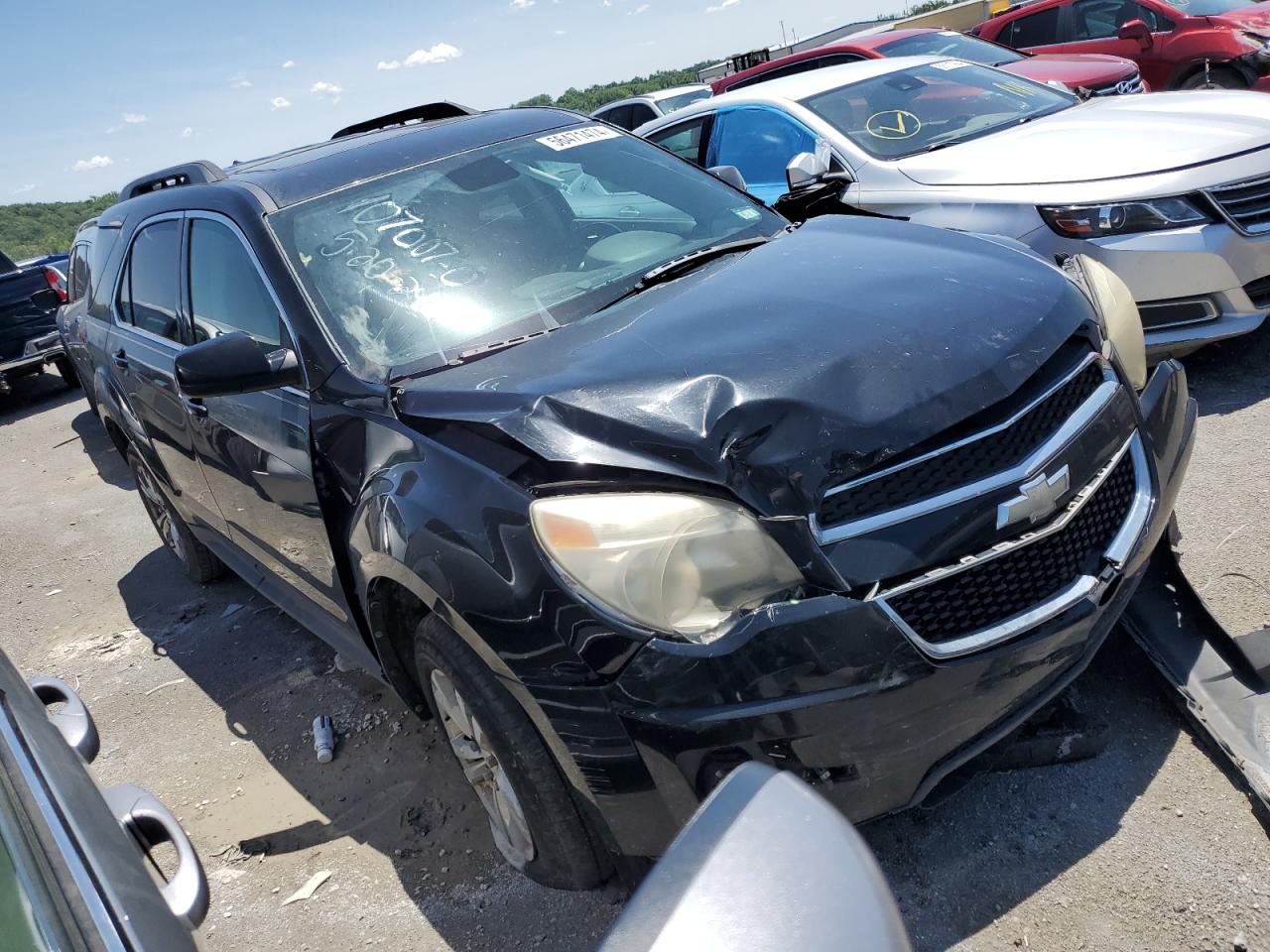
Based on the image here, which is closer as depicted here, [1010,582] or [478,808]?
[1010,582]

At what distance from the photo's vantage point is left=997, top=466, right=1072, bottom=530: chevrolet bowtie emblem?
194 cm

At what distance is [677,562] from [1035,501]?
732 millimetres

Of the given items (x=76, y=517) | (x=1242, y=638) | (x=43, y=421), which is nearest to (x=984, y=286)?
(x=1242, y=638)

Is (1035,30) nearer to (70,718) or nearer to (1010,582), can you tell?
(1010,582)

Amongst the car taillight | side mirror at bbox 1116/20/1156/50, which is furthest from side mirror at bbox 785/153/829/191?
the car taillight

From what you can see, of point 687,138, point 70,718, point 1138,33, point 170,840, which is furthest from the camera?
point 1138,33

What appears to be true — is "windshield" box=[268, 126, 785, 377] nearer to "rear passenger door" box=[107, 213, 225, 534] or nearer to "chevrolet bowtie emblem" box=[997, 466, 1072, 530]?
"rear passenger door" box=[107, 213, 225, 534]

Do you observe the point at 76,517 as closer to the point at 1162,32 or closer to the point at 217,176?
the point at 217,176

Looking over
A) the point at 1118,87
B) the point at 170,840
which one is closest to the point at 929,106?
the point at 1118,87

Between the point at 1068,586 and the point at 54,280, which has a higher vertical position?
the point at 54,280

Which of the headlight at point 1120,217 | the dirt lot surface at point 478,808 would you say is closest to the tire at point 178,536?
the dirt lot surface at point 478,808

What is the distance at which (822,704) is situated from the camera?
1825 mm

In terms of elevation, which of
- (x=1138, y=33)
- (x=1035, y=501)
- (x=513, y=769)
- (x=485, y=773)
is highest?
(x=1138, y=33)

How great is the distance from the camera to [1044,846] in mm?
2266
